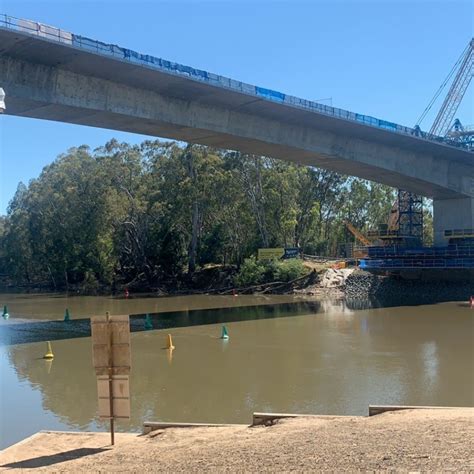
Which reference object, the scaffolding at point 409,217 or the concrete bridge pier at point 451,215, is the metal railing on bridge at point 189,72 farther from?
the scaffolding at point 409,217

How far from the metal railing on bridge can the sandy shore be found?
56.7ft

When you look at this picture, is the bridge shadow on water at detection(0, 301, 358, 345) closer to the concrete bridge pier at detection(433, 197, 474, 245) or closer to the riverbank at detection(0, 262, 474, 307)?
the riverbank at detection(0, 262, 474, 307)

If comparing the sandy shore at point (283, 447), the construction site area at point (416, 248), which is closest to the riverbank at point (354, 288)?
the construction site area at point (416, 248)

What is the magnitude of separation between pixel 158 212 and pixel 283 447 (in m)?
56.7

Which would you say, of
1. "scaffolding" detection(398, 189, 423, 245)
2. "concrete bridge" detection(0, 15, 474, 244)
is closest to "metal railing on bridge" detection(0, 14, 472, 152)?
"concrete bridge" detection(0, 15, 474, 244)

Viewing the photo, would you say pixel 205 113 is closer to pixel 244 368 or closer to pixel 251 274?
pixel 244 368

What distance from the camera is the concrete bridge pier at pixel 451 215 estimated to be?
149ft

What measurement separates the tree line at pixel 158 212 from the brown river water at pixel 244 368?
92.9 ft

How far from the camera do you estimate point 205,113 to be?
101ft

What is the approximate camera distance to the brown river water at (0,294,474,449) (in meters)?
13.4

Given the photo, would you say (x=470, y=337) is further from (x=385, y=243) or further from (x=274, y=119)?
(x=385, y=243)

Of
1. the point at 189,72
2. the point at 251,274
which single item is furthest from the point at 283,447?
the point at 251,274

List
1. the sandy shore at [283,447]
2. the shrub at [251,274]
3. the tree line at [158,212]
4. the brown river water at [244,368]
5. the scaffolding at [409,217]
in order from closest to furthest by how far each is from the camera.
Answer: the sandy shore at [283,447], the brown river water at [244,368], the scaffolding at [409,217], the shrub at [251,274], the tree line at [158,212]

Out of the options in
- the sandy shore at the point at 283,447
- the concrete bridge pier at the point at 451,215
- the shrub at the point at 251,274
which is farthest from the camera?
the shrub at the point at 251,274
